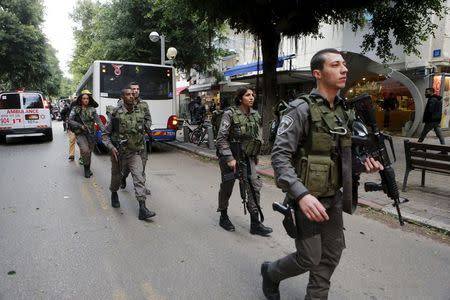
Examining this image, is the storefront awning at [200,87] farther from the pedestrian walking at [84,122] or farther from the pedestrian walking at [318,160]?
the pedestrian walking at [318,160]

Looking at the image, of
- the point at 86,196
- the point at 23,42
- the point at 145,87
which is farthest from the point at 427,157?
the point at 23,42

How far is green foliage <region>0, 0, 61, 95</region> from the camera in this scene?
77.3 ft

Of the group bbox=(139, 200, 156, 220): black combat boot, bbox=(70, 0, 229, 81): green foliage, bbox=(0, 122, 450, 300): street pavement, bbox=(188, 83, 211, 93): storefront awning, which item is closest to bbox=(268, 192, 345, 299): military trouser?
bbox=(0, 122, 450, 300): street pavement

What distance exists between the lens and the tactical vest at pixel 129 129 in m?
5.20

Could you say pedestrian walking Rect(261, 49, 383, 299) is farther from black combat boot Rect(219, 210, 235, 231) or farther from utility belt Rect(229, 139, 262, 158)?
black combat boot Rect(219, 210, 235, 231)

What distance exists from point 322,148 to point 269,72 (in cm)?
804

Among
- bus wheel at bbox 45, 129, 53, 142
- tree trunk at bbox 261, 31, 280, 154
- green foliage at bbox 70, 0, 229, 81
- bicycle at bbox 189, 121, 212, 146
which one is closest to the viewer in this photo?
tree trunk at bbox 261, 31, 280, 154

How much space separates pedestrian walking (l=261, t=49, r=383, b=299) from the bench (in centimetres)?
412

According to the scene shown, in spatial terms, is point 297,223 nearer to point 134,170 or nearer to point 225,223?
point 225,223

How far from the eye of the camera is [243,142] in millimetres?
4426

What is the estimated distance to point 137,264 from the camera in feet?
12.1

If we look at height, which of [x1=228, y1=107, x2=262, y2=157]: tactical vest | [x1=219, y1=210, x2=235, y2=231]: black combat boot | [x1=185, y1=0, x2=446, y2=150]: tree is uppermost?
[x1=185, y1=0, x2=446, y2=150]: tree

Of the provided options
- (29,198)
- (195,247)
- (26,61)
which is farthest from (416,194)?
(26,61)

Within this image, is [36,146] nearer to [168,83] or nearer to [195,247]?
[168,83]
